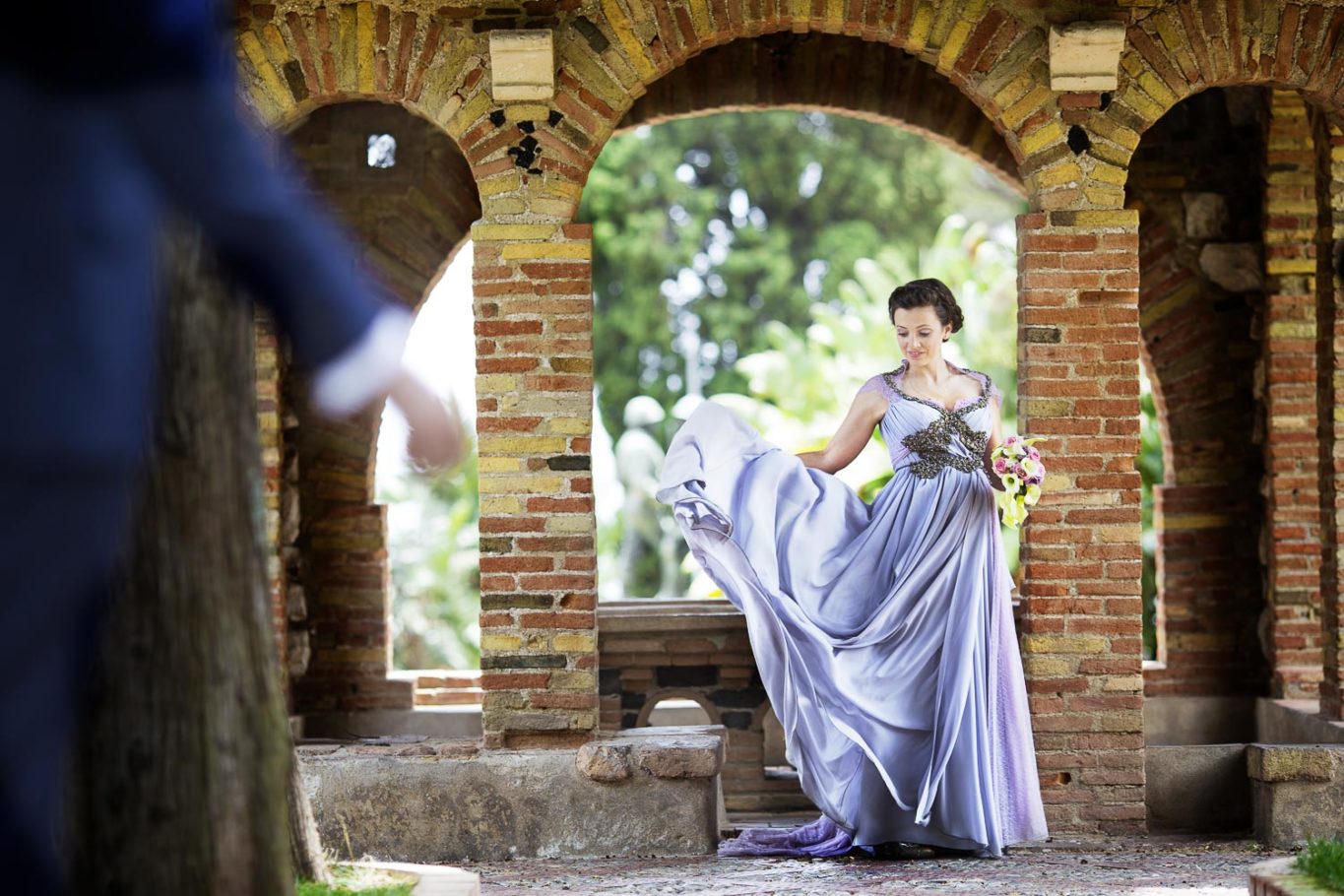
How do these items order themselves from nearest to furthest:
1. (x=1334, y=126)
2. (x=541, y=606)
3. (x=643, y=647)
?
(x=541, y=606), (x=1334, y=126), (x=643, y=647)

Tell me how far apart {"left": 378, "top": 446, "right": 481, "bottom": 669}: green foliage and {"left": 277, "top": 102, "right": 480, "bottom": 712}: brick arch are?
43.6ft

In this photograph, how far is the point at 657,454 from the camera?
25.8 metres

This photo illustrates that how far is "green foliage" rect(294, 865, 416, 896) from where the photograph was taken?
4109 millimetres

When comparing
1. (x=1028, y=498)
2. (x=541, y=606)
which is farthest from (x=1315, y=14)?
(x=541, y=606)

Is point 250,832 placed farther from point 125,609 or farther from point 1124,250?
point 1124,250

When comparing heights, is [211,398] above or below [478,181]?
below

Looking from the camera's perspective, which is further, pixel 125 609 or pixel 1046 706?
pixel 1046 706

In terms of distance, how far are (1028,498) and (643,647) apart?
2.62 meters

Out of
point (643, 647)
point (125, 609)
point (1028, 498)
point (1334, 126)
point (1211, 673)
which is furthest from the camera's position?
point (1211, 673)

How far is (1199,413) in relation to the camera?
10.1m

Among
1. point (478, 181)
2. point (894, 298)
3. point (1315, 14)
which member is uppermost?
point (1315, 14)

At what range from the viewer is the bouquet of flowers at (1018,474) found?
6.91m

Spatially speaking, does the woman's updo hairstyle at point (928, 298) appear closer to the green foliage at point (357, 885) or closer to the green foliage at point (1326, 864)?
the green foliage at point (1326, 864)

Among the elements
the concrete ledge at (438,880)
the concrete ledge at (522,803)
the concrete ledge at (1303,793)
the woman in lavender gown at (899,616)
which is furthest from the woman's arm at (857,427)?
the concrete ledge at (438,880)
